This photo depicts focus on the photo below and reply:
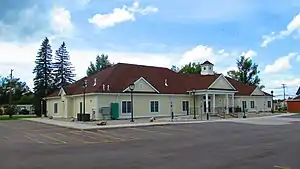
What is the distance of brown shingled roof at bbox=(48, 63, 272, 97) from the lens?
38225mm

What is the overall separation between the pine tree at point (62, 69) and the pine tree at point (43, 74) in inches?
76.8

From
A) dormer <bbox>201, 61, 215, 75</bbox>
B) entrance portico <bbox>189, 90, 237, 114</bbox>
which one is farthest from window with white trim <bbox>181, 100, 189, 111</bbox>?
dormer <bbox>201, 61, 215, 75</bbox>

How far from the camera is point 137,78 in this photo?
40719 millimetres

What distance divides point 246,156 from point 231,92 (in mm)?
35706

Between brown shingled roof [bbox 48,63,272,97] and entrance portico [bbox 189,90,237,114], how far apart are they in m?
1.09

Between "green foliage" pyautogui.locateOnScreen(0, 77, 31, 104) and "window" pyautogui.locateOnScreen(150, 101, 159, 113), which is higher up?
"green foliage" pyautogui.locateOnScreen(0, 77, 31, 104)

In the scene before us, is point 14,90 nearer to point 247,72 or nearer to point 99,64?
point 99,64

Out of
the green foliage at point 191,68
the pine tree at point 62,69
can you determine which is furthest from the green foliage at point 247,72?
the pine tree at point 62,69

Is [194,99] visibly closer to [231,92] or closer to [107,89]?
[231,92]

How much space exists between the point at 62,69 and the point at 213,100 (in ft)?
108

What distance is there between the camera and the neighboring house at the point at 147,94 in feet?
122

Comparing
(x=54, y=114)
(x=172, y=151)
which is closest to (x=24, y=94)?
(x=54, y=114)

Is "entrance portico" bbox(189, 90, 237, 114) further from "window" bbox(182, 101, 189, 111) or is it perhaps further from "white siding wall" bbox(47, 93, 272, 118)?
"window" bbox(182, 101, 189, 111)

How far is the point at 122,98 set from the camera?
37.7m
